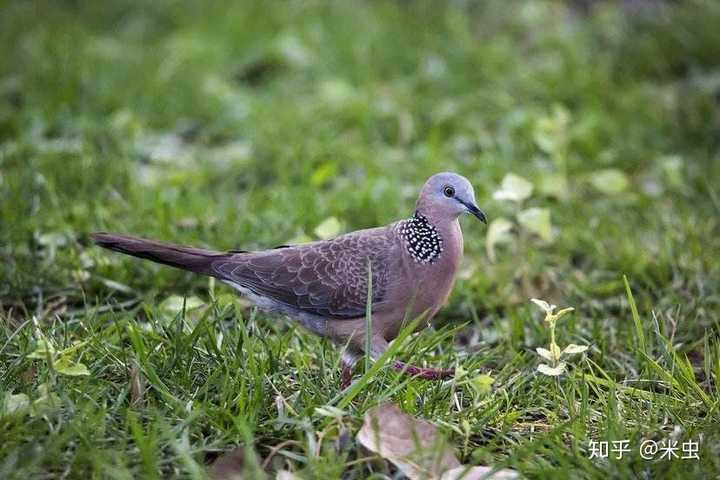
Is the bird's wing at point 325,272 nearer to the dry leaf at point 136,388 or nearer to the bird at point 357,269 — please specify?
the bird at point 357,269

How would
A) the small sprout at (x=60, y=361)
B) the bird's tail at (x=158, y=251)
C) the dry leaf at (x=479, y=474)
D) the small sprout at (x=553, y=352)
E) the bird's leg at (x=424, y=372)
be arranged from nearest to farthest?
the dry leaf at (x=479, y=474) → the small sprout at (x=60, y=361) → the small sprout at (x=553, y=352) → the bird's leg at (x=424, y=372) → the bird's tail at (x=158, y=251)

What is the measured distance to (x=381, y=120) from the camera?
617 centimetres

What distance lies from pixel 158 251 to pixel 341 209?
161 cm

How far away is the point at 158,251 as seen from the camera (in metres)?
3.52

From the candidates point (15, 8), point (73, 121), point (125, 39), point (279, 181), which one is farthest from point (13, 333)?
point (15, 8)

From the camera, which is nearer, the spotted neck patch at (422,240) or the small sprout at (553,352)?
the small sprout at (553,352)

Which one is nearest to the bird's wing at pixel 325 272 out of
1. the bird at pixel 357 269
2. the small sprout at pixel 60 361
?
the bird at pixel 357 269

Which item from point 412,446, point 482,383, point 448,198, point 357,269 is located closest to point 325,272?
point 357,269

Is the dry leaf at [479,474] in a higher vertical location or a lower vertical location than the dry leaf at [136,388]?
lower

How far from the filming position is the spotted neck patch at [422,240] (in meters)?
3.57

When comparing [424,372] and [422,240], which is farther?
[422,240]

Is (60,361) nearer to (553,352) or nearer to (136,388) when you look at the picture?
(136,388)

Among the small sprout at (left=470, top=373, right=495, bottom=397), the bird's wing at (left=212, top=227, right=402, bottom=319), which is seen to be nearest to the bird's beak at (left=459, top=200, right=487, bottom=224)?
the bird's wing at (left=212, top=227, right=402, bottom=319)

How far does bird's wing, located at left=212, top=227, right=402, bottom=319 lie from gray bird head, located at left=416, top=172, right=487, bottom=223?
20 centimetres
